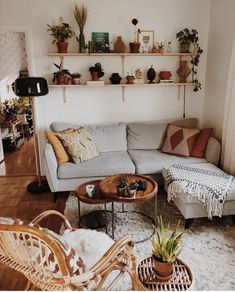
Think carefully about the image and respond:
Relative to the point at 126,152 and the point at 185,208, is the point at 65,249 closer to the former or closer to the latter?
the point at 185,208

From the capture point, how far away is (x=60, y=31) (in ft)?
12.4

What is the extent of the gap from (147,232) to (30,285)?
1.23 meters

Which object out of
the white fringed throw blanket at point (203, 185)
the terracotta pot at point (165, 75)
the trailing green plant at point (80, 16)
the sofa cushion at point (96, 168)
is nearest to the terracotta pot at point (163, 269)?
the white fringed throw blanket at point (203, 185)

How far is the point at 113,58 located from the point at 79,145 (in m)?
1.39

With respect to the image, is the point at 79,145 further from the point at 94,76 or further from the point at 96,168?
the point at 94,76

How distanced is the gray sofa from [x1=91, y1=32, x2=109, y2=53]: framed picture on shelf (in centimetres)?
105

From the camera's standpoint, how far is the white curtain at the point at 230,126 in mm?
3404

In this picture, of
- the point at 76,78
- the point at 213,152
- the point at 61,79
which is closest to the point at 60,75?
the point at 61,79

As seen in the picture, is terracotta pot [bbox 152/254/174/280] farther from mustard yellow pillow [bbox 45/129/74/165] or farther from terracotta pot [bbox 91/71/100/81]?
terracotta pot [bbox 91/71/100/81]

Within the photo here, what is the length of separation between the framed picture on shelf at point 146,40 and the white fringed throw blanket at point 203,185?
1847 mm

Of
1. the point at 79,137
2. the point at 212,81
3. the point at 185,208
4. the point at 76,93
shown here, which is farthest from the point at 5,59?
the point at 185,208

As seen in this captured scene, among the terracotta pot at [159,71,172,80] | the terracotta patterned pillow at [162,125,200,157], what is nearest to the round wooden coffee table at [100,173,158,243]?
the terracotta patterned pillow at [162,125,200,157]

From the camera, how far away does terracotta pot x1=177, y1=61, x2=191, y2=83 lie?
4188 millimetres

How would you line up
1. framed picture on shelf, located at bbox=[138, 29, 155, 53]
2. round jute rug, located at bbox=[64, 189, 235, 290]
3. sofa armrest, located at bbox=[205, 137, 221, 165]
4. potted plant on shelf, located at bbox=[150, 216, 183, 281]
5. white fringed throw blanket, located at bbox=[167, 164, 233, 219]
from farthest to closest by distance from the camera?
framed picture on shelf, located at bbox=[138, 29, 155, 53], sofa armrest, located at bbox=[205, 137, 221, 165], white fringed throw blanket, located at bbox=[167, 164, 233, 219], round jute rug, located at bbox=[64, 189, 235, 290], potted plant on shelf, located at bbox=[150, 216, 183, 281]
